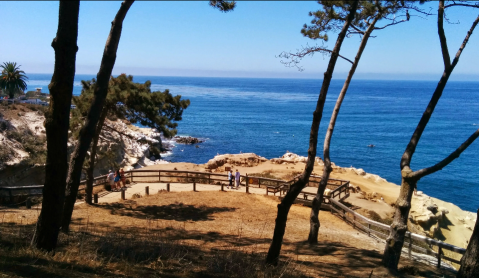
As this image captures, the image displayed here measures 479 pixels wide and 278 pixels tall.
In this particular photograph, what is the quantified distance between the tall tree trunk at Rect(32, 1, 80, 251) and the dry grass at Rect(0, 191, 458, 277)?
0.47m

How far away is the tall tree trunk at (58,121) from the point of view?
19.7ft

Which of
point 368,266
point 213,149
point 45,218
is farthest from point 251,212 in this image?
point 213,149

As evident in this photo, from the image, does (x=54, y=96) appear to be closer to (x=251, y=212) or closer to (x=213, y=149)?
(x=251, y=212)

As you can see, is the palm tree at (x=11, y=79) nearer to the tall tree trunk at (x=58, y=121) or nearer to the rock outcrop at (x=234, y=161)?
the rock outcrop at (x=234, y=161)

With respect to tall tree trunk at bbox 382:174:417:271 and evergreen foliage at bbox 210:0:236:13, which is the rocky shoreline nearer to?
evergreen foliage at bbox 210:0:236:13

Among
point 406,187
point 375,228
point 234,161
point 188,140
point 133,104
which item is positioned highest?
point 133,104

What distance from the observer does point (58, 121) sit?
6.12m

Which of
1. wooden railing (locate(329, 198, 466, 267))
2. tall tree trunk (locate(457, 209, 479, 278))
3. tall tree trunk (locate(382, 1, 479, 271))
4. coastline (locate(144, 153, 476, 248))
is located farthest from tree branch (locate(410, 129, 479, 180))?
coastline (locate(144, 153, 476, 248))

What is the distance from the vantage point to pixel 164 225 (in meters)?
12.1

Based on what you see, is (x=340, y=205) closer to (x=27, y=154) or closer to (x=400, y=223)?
(x=400, y=223)

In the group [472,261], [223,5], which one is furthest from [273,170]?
[472,261]

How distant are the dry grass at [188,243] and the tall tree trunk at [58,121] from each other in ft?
1.53

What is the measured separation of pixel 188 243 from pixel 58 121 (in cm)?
470

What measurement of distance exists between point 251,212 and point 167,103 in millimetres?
5959
